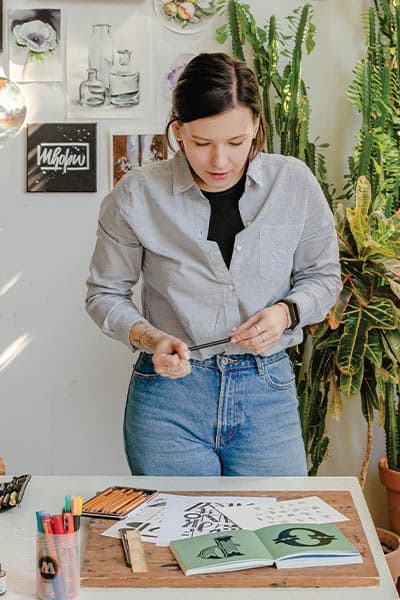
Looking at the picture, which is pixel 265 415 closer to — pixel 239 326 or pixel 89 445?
pixel 239 326

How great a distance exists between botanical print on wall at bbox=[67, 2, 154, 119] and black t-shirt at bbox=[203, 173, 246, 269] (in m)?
1.22

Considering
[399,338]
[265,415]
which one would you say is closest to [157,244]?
[265,415]

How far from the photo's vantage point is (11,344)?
10.3 feet

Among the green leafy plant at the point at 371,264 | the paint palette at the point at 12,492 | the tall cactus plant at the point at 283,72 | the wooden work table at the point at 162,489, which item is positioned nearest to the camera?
the wooden work table at the point at 162,489

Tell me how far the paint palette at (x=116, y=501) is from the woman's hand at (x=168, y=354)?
0.75ft

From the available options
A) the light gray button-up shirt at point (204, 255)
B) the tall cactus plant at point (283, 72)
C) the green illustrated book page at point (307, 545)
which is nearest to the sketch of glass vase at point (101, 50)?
the tall cactus plant at point (283, 72)

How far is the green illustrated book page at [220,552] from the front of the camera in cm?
139

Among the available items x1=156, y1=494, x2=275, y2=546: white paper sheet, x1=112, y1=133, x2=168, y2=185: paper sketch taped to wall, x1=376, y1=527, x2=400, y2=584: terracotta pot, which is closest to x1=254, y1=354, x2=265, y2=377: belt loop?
x1=156, y1=494, x2=275, y2=546: white paper sheet

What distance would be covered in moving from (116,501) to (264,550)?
13.3 inches

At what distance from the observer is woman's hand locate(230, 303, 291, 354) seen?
1.79m

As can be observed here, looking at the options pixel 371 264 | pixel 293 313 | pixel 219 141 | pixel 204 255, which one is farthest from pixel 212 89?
pixel 371 264

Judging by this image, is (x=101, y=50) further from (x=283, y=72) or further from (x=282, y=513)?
(x=282, y=513)

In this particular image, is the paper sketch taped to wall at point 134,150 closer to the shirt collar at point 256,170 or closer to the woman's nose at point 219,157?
the shirt collar at point 256,170

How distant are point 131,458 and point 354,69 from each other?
5.69ft
